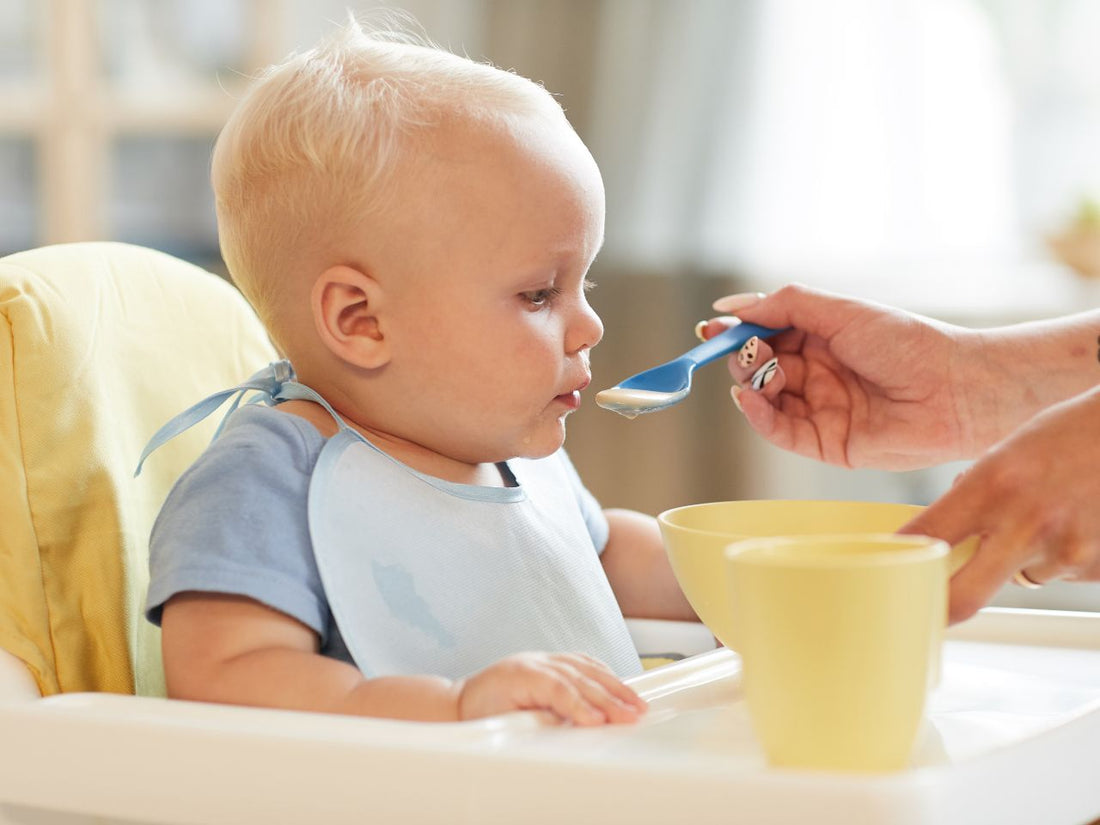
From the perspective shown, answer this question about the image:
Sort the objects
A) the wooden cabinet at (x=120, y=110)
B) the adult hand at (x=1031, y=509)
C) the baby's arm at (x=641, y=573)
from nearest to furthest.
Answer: the adult hand at (x=1031, y=509)
the baby's arm at (x=641, y=573)
the wooden cabinet at (x=120, y=110)

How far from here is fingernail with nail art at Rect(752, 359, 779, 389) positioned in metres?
1.12

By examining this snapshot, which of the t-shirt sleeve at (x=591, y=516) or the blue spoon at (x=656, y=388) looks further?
the t-shirt sleeve at (x=591, y=516)

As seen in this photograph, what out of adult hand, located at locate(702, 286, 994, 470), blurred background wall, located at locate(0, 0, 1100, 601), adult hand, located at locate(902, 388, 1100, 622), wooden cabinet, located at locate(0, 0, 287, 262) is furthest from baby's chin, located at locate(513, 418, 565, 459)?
wooden cabinet, located at locate(0, 0, 287, 262)

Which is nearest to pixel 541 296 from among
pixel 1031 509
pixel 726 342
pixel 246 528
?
pixel 726 342

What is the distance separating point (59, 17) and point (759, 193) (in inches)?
56.9

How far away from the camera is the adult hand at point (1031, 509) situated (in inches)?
26.6

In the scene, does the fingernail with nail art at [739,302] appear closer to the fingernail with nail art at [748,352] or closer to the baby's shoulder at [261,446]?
the fingernail with nail art at [748,352]

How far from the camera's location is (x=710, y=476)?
101 inches

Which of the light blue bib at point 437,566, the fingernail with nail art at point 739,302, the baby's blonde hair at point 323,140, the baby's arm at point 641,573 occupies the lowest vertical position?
the baby's arm at point 641,573

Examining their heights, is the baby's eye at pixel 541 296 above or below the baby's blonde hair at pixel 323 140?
below

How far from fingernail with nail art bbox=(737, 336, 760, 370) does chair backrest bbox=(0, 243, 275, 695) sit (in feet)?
1.49

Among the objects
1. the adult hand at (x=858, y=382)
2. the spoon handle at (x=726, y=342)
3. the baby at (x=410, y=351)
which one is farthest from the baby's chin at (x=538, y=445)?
the adult hand at (x=858, y=382)

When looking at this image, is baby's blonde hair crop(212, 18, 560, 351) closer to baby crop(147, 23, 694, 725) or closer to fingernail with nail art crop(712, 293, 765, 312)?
baby crop(147, 23, 694, 725)

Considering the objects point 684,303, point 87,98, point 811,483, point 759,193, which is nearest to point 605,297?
point 684,303
